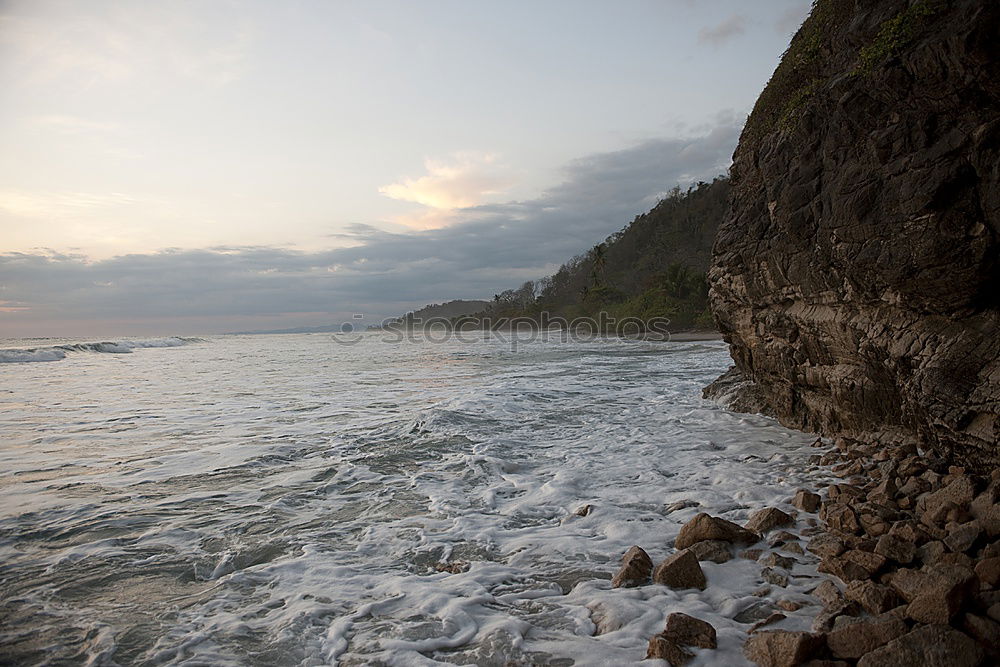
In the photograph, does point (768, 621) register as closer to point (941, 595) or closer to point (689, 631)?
point (689, 631)

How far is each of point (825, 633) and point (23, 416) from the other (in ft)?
48.2

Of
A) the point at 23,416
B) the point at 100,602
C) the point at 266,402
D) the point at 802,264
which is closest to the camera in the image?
the point at 100,602

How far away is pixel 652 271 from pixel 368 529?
76.5 m

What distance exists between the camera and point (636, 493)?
19.3 ft

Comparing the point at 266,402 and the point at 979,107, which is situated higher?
the point at 979,107

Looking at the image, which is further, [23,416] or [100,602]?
[23,416]

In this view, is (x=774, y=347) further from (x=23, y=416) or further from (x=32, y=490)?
(x=23, y=416)

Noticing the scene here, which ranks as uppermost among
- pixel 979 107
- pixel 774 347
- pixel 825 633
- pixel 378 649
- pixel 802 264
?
pixel 979 107

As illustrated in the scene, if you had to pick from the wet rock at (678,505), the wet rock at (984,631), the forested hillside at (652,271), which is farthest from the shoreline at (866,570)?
the forested hillside at (652,271)

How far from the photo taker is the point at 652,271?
253 feet

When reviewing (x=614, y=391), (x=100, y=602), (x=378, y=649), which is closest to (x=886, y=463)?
(x=378, y=649)

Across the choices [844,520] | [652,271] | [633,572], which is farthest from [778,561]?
[652,271]

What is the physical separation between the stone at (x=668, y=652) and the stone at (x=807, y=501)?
256 cm

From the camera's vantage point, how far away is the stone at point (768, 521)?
14.7 feet
